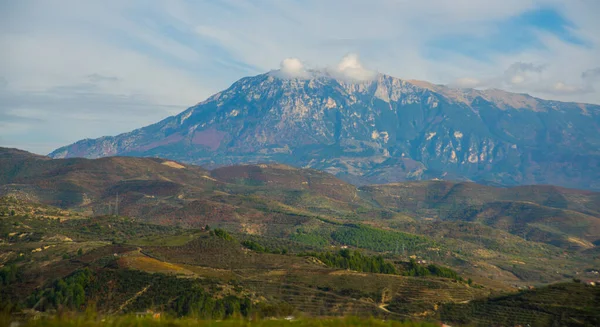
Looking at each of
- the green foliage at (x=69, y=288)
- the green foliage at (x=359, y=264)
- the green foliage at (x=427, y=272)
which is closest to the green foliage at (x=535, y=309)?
the green foliage at (x=427, y=272)

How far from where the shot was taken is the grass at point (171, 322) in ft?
57.0

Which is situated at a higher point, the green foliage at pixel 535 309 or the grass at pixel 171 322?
the grass at pixel 171 322

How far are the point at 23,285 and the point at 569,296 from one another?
74650mm

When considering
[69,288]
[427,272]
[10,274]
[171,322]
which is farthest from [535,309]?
[10,274]

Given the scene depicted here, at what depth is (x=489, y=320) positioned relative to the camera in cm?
6456

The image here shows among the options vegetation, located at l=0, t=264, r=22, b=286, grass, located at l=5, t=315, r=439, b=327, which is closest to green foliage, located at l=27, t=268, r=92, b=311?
vegetation, located at l=0, t=264, r=22, b=286

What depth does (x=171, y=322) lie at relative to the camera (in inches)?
741

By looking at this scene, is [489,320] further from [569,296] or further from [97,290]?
[97,290]

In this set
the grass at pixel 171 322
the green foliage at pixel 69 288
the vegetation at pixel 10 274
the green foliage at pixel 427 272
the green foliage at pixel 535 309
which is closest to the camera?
the grass at pixel 171 322

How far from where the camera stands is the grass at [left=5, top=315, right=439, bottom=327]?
1736cm

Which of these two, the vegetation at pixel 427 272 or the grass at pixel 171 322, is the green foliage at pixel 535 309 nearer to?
the grass at pixel 171 322

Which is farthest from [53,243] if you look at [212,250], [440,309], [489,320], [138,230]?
[489,320]

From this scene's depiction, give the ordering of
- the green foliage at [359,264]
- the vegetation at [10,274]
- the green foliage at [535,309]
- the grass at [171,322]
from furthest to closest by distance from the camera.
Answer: the green foliage at [359,264] → the vegetation at [10,274] → the green foliage at [535,309] → the grass at [171,322]

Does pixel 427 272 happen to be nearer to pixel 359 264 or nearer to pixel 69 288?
pixel 359 264
